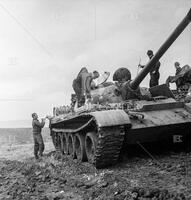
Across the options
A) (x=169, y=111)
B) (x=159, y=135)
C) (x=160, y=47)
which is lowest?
(x=159, y=135)

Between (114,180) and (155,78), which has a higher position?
(155,78)

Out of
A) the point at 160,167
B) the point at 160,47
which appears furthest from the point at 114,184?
the point at 160,47

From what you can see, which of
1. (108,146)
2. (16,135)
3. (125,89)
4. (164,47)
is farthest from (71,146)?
→ (16,135)

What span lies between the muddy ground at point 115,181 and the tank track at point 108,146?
8.6 inches

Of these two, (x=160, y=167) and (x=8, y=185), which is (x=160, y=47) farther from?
(x=8, y=185)

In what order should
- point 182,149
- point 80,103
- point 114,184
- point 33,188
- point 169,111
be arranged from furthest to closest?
point 80,103 < point 182,149 < point 169,111 < point 33,188 < point 114,184

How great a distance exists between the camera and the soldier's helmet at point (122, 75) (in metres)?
11.2

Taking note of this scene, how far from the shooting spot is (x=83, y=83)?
11500mm

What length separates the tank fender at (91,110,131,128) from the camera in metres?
7.82

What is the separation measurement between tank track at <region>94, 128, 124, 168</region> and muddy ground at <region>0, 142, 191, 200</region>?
22 cm

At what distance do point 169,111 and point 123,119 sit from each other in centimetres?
169

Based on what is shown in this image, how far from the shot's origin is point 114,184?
22.1 ft

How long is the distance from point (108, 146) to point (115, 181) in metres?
1.24

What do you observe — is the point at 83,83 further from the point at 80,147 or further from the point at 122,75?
the point at 80,147
